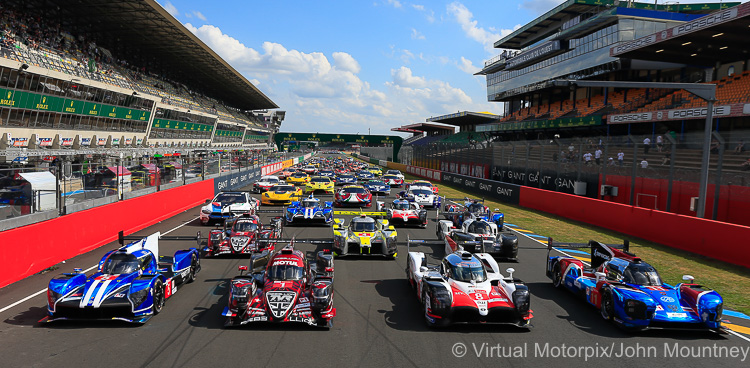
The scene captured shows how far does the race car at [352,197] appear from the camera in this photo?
25.5 metres

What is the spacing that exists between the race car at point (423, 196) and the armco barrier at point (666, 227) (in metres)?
6.50

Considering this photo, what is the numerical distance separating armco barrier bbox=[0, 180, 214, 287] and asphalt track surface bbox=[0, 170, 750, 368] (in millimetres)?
952

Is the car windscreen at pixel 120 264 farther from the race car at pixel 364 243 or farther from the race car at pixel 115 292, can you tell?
the race car at pixel 364 243

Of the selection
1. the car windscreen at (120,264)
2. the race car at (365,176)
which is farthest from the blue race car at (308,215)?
the race car at (365,176)

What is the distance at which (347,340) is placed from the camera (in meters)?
7.95

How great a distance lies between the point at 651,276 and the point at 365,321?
18.7 ft

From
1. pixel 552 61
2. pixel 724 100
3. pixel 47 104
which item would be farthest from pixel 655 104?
pixel 47 104

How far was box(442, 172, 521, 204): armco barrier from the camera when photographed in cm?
3161

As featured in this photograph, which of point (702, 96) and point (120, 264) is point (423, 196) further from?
point (120, 264)

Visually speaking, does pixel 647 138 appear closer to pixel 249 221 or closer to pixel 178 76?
pixel 249 221

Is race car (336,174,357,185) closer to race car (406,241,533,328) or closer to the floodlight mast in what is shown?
the floodlight mast

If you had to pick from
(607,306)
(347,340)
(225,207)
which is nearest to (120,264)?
(347,340)

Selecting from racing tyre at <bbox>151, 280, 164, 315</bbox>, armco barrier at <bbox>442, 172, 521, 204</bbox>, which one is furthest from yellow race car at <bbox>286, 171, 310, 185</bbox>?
racing tyre at <bbox>151, 280, 164, 315</bbox>

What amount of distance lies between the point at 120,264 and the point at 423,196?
18768 mm
